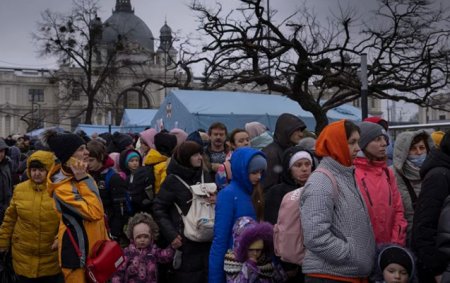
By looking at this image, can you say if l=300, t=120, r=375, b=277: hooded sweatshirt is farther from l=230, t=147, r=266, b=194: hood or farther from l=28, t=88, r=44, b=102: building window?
l=28, t=88, r=44, b=102: building window

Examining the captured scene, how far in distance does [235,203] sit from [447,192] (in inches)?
62.3

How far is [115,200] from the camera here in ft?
20.5

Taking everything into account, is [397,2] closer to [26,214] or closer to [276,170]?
[276,170]

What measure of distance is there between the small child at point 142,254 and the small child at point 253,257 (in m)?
1.15

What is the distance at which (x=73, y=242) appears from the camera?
4273mm

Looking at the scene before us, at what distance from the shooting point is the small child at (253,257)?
399 cm

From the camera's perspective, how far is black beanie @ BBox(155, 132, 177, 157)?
20.1 feet

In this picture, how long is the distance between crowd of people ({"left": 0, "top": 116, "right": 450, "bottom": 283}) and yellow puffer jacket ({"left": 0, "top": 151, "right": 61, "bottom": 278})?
1 cm

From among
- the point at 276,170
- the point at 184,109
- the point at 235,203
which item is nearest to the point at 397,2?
the point at 184,109

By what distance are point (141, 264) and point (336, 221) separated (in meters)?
2.29

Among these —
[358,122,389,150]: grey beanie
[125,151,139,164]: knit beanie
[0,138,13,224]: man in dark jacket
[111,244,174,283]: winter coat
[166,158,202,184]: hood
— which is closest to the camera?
[358,122,389,150]: grey beanie

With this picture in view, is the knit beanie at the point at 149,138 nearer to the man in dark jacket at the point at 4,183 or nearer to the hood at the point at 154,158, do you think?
the hood at the point at 154,158

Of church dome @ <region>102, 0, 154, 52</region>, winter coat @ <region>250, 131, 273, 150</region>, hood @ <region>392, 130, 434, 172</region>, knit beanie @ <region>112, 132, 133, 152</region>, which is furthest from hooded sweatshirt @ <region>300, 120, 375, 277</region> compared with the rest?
church dome @ <region>102, 0, 154, 52</region>

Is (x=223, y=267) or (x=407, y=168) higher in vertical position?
(x=407, y=168)
